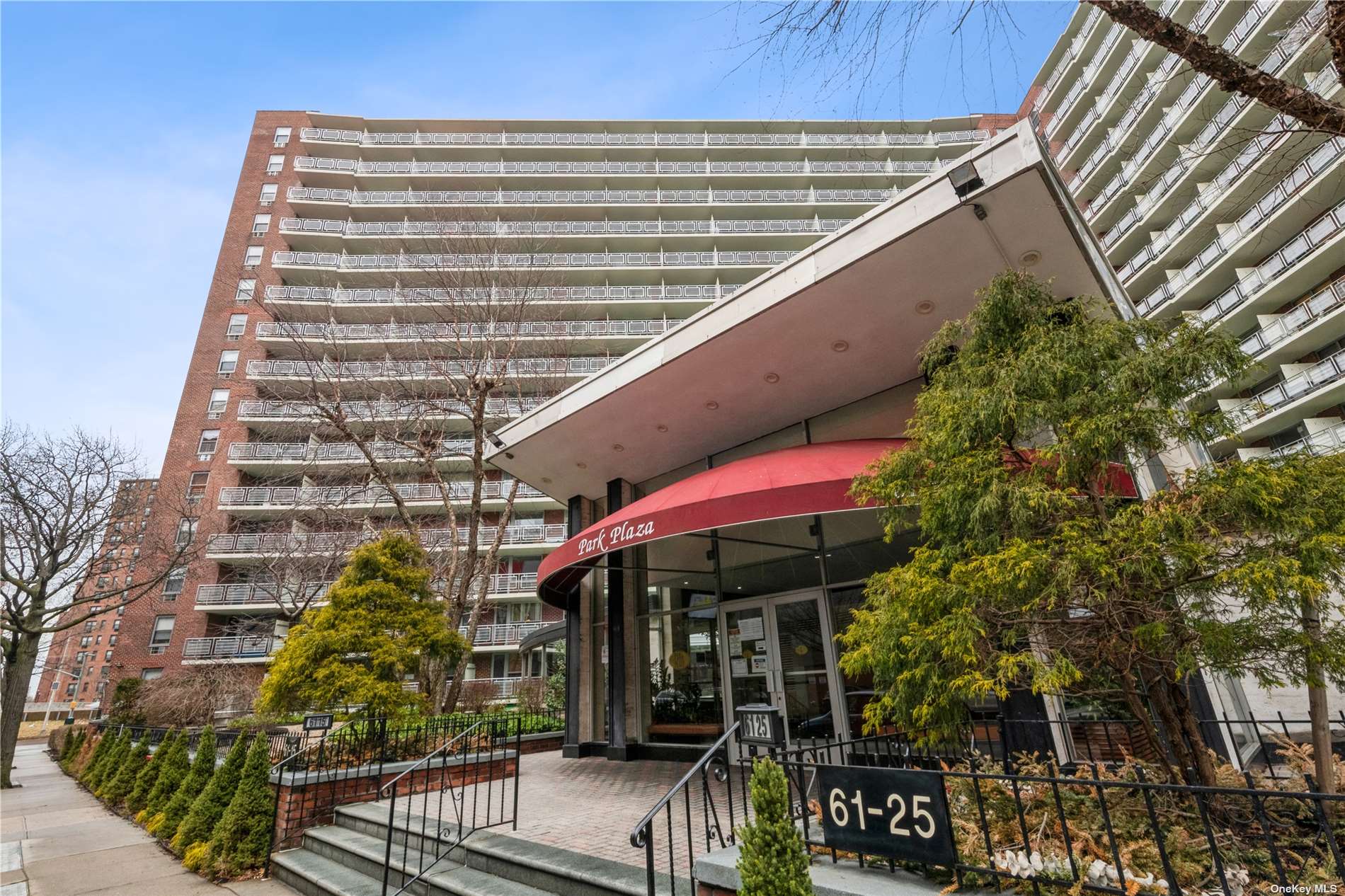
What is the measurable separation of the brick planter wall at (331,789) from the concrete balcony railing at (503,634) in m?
24.4

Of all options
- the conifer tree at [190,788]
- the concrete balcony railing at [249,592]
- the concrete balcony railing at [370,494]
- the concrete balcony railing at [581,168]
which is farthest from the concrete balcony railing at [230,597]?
the concrete balcony railing at [581,168]

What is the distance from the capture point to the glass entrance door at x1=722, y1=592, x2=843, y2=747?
8.75m

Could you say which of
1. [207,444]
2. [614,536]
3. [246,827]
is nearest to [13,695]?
[246,827]

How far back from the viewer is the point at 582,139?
44.7 meters

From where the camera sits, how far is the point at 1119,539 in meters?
3.72

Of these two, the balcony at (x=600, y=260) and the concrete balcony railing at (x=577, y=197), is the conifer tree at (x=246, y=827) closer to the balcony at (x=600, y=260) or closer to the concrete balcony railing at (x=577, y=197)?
the balcony at (x=600, y=260)

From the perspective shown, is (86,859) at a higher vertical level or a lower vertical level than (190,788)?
lower

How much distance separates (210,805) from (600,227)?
38249 mm

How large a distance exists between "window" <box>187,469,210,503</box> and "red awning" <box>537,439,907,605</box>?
35.7 metres

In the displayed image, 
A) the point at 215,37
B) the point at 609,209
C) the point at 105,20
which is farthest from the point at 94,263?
the point at 609,209

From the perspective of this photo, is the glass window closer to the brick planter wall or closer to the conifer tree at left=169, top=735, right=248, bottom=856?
the conifer tree at left=169, top=735, right=248, bottom=856

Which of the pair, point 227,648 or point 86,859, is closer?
point 86,859

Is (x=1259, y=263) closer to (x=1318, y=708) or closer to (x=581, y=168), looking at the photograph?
(x=1318, y=708)

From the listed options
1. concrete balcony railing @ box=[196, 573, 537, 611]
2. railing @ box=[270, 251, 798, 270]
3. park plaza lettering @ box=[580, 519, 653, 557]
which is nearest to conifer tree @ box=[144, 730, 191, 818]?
park plaza lettering @ box=[580, 519, 653, 557]
